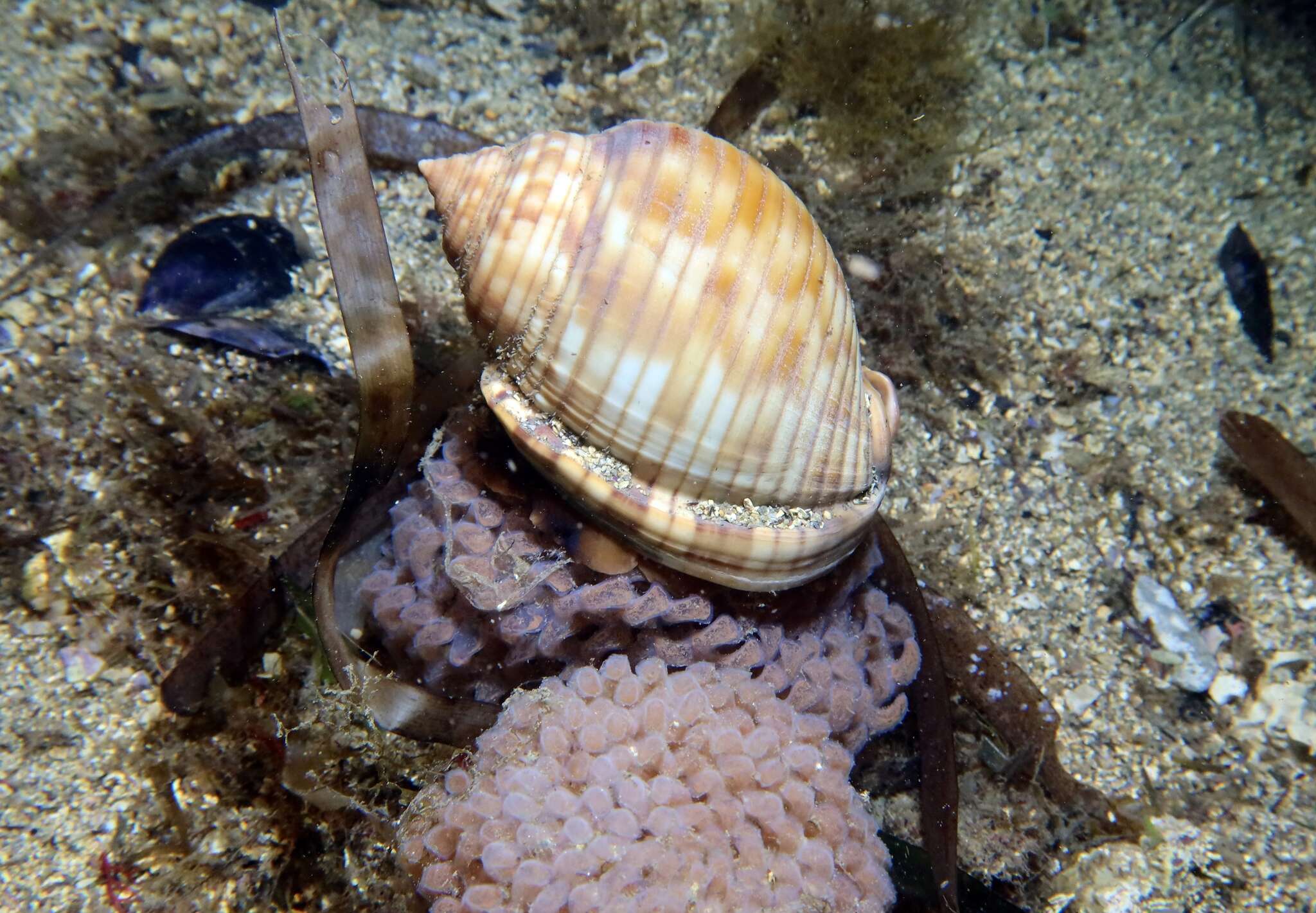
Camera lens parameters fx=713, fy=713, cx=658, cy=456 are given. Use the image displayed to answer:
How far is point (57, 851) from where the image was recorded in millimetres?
2303

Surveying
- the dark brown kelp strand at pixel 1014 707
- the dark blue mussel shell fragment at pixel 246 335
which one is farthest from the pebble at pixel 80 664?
the dark brown kelp strand at pixel 1014 707

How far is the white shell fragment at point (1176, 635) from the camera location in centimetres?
309

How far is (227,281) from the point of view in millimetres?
3188

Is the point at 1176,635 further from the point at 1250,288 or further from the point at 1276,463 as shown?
the point at 1250,288

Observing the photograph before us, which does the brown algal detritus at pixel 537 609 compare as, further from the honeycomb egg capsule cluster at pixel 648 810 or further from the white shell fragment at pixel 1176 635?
the white shell fragment at pixel 1176 635

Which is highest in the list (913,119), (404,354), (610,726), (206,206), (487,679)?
(913,119)

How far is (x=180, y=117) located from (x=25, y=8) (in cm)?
100

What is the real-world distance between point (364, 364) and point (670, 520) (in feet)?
3.88

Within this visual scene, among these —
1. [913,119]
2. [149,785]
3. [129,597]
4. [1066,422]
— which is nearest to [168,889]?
[149,785]

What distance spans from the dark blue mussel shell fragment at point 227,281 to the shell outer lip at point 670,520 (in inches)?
48.7

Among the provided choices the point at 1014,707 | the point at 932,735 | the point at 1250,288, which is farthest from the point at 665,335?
the point at 1250,288

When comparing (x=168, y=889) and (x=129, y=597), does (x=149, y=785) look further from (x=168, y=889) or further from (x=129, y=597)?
(x=129, y=597)

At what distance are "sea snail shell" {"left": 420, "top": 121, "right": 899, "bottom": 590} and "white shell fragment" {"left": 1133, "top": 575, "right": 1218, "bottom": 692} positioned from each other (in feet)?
5.74

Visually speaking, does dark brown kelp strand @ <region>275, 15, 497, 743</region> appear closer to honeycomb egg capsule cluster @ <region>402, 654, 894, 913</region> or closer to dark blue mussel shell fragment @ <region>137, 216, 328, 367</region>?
honeycomb egg capsule cluster @ <region>402, 654, 894, 913</region>
